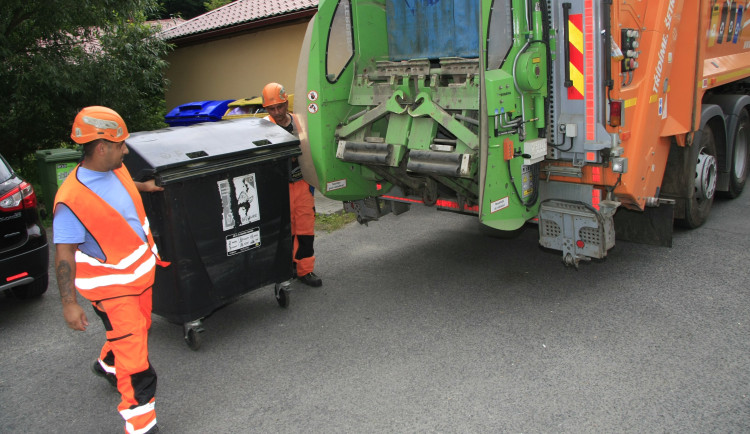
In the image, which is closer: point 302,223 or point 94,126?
point 94,126

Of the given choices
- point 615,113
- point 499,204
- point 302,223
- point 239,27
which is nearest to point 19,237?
point 302,223

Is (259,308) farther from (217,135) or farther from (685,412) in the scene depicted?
(685,412)

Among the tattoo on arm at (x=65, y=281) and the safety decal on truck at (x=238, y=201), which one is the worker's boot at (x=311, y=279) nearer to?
the safety decal on truck at (x=238, y=201)

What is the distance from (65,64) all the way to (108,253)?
7.33 meters

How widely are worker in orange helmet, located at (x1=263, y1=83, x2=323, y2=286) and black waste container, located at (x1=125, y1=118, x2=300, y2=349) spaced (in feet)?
1.30

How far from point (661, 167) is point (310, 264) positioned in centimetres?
283

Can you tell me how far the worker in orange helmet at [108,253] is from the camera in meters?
2.81

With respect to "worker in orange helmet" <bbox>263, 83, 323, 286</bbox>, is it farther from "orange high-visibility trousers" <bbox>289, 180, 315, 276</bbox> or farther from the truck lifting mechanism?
the truck lifting mechanism

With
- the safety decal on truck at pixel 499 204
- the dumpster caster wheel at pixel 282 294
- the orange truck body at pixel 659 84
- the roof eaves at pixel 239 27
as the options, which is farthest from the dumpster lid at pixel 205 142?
the roof eaves at pixel 239 27

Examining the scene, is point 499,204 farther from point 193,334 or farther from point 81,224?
point 81,224

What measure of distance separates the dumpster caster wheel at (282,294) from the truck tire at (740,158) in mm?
4457

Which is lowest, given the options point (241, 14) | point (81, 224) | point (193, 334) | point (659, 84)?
point (193, 334)

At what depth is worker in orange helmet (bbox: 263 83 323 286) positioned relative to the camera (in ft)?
15.5

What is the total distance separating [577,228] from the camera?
4.27m
